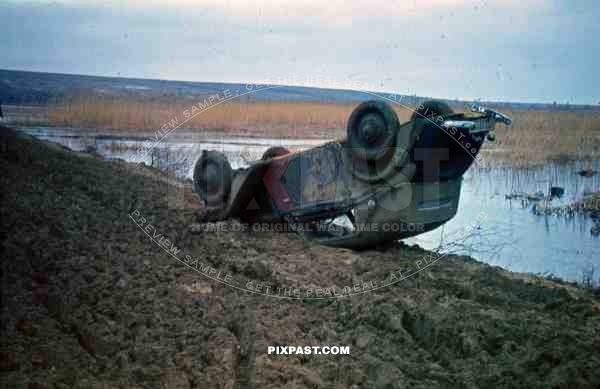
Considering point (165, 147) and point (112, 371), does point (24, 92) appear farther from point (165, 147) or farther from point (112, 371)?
point (112, 371)

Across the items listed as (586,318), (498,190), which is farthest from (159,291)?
(498,190)

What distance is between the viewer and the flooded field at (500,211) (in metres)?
10.9

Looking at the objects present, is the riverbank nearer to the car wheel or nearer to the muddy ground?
the car wheel

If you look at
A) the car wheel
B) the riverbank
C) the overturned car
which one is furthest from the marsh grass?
the overturned car

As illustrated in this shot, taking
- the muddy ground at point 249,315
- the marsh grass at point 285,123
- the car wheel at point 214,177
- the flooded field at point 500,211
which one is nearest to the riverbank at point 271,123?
the marsh grass at point 285,123

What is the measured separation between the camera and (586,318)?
6.54 metres

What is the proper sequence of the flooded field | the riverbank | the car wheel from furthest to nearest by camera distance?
the riverbank, the flooded field, the car wheel

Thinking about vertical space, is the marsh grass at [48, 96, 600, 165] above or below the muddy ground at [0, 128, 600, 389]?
above

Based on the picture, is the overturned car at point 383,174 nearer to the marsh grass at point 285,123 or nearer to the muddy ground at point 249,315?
the muddy ground at point 249,315

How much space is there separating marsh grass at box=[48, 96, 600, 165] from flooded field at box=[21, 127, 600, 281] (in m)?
1.50

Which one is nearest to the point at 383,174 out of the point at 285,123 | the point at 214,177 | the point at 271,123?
the point at 214,177

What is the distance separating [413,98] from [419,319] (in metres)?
7.57

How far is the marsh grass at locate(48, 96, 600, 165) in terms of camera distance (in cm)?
2283

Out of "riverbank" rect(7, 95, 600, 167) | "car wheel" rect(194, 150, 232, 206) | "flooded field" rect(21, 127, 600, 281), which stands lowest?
"flooded field" rect(21, 127, 600, 281)
